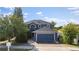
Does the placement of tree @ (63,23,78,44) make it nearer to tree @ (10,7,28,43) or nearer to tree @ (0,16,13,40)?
tree @ (10,7,28,43)

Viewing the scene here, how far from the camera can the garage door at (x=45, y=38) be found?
11.7ft

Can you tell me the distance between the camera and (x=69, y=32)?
143 inches

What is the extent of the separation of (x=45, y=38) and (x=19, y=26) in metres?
0.36

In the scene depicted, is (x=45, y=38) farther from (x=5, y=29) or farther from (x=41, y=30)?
(x=5, y=29)

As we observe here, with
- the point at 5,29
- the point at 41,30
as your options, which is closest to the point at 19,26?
the point at 5,29

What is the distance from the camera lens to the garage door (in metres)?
3.57

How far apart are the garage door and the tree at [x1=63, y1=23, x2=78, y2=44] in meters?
0.17

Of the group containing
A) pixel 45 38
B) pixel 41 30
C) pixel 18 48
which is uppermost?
pixel 41 30

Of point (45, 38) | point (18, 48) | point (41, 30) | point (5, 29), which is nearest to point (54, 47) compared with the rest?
point (45, 38)

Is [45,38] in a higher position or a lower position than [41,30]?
lower
